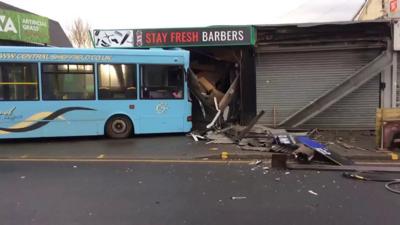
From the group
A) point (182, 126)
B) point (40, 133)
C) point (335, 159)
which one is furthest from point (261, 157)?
point (40, 133)

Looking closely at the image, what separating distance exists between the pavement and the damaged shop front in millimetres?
1906

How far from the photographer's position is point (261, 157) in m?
10.6

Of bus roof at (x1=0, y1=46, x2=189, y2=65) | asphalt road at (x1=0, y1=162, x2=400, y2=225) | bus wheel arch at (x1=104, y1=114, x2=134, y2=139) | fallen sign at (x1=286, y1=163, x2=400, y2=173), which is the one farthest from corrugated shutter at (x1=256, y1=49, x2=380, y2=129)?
asphalt road at (x1=0, y1=162, x2=400, y2=225)

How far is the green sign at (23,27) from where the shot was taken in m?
26.0

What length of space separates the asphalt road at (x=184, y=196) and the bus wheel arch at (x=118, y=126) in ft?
13.8

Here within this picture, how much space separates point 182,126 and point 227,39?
3.38 m

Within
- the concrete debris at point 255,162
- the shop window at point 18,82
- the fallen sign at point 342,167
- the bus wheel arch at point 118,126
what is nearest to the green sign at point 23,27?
the shop window at point 18,82

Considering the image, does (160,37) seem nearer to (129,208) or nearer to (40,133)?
(40,133)

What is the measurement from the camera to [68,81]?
13672mm

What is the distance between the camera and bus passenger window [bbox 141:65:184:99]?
559 inches

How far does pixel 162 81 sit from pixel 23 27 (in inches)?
651

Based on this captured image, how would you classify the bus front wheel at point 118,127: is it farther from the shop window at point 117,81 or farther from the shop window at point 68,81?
the shop window at point 68,81

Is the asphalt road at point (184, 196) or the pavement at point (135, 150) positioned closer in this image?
the asphalt road at point (184, 196)

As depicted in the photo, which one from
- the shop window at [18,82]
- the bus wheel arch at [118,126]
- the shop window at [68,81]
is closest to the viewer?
the shop window at [18,82]
